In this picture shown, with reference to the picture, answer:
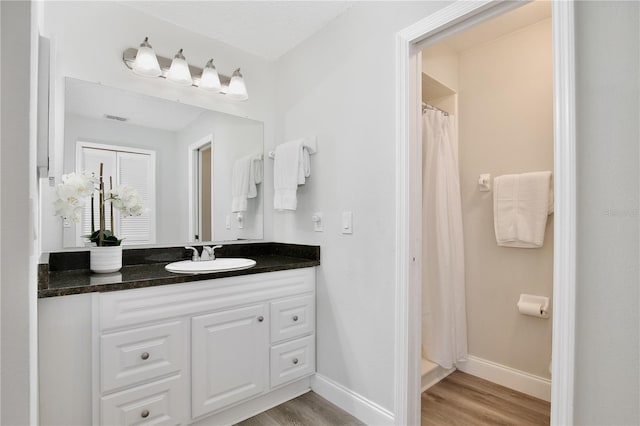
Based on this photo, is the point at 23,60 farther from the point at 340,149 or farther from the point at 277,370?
the point at 277,370

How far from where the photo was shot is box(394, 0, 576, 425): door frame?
1.13 metres

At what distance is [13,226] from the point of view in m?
0.59

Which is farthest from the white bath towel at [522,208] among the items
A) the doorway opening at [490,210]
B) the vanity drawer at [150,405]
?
the vanity drawer at [150,405]

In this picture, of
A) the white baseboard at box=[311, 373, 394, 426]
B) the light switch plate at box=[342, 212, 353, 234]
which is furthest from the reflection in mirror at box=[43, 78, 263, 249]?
the white baseboard at box=[311, 373, 394, 426]

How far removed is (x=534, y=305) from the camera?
6.88 ft

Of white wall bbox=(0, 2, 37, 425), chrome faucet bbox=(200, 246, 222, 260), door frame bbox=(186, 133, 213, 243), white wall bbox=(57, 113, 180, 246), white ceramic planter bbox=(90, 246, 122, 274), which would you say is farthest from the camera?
door frame bbox=(186, 133, 213, 243)

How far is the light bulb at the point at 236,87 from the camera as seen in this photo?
225 cm

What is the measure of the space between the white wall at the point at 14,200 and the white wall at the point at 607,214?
1569 mm

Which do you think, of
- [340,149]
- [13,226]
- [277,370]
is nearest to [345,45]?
[340,149]

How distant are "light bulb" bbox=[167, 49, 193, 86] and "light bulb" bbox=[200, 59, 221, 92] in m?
0.11

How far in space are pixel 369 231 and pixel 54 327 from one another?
150cm

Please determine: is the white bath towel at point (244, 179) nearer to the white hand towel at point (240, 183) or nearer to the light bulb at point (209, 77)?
the white hand towel at point (240, 183)

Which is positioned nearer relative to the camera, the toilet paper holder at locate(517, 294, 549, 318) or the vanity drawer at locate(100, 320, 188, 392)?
the vanity drawer at locate(100, 320, 188, 392)

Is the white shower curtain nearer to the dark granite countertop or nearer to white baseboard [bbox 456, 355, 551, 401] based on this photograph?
white baseboard [bbox 456, 355, 551, 401]
